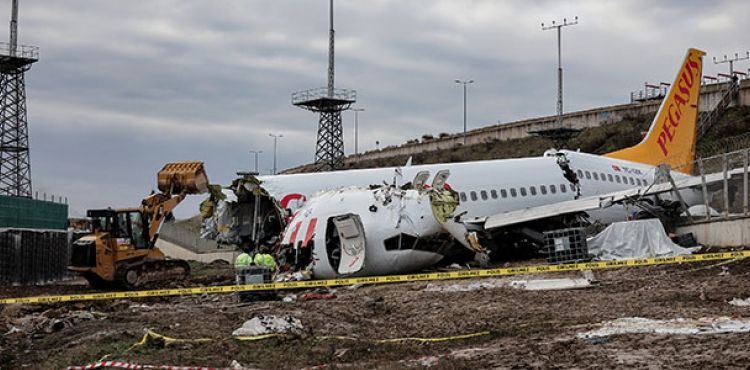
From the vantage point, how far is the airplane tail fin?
33.4m

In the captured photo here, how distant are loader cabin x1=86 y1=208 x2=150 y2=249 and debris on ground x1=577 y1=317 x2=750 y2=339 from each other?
57.2ft

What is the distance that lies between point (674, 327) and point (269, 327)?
213 inches

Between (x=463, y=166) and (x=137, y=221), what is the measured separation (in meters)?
10.0

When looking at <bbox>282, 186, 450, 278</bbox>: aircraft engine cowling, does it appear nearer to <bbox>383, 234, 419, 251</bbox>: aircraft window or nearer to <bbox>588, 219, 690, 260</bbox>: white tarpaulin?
<bbox>383, 234, 419, 251</bbox>: aircraft window

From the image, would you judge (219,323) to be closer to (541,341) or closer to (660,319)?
(541,341)

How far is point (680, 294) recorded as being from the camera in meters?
12.9

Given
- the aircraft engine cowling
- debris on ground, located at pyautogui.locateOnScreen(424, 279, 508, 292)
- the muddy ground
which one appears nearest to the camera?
the muddy ground

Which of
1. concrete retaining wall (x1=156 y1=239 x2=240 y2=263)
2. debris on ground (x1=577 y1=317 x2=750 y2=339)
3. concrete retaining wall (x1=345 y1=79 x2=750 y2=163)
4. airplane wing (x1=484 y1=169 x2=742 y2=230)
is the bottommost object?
concrete retaining wall (x1=156 y1=239 x2=240 y2=263)

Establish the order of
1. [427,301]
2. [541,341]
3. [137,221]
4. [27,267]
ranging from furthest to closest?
[27,267] < [137,221] < [427,301] < [541,341]

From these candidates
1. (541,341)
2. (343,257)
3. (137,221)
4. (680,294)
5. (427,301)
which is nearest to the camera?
(541,341)

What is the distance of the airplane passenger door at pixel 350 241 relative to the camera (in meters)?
20.2

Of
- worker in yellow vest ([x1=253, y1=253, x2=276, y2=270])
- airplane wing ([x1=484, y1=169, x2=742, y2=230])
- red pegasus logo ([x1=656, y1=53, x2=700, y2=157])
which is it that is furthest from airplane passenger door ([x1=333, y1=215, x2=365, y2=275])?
red pegasus logo ([x1=656, y1=53, x2=700, y2=157])

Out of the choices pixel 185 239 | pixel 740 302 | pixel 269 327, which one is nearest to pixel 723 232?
pixel 740 302

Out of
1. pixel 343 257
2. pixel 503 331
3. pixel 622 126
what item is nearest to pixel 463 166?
pixel 343 257
